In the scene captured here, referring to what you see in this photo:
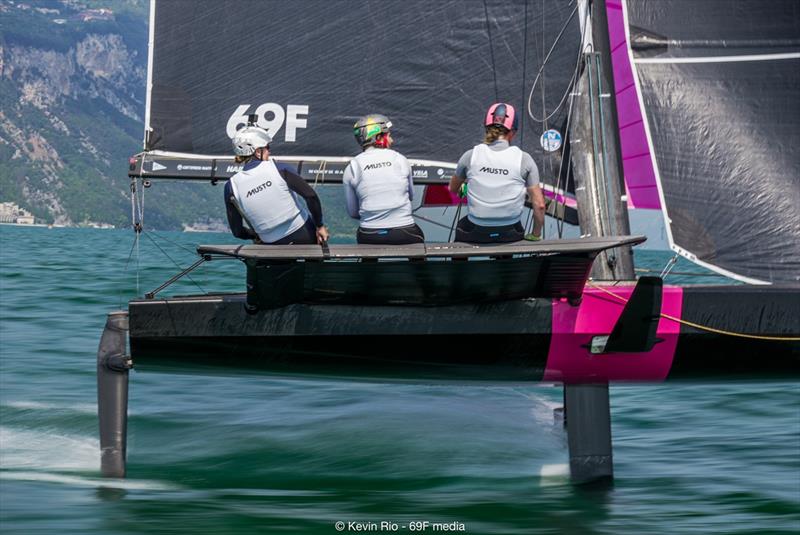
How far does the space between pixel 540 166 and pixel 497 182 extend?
166cm

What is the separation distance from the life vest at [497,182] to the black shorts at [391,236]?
403 millimetres

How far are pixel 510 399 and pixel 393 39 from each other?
401 centimetres

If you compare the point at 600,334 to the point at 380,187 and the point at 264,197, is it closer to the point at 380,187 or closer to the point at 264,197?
the point at 380,187

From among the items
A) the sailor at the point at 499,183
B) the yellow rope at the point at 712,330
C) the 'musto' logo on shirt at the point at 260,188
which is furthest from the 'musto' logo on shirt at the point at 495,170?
the 'musto' logo on shirt at the point at 260,188

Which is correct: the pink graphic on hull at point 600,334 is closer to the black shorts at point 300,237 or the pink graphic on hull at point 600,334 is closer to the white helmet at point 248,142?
the black shorts at point 300,237

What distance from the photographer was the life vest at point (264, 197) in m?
6.83

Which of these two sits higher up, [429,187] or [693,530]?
[429,187]

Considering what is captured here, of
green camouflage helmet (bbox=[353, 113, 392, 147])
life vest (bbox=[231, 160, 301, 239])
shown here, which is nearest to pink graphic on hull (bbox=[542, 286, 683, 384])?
green camouflage helmet (bbox=[353, 113, 392, 147])

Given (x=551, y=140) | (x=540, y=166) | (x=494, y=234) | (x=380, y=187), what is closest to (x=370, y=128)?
(x=380, y=187)

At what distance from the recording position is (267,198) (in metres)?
6.88

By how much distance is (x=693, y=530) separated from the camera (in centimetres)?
643

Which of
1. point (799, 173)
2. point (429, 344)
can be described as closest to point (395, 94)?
point (429, 344)

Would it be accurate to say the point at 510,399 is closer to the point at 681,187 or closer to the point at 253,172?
the point at 681,187

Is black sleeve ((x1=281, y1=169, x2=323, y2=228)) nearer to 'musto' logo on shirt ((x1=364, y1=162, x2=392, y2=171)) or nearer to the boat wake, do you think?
'musto' logo on shirt ((x1=364, y1=162, x2=392, y2=171))
